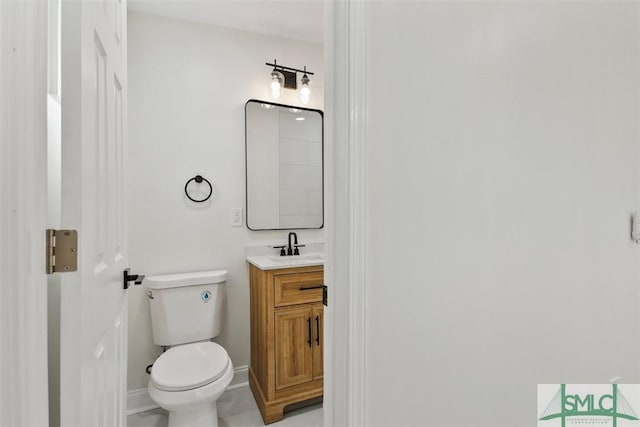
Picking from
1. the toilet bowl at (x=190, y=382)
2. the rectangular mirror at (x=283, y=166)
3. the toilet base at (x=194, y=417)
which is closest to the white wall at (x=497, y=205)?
the toilet bowl at (x=190, y=382)

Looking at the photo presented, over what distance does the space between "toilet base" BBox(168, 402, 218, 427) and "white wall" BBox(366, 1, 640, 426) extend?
1.09 metres

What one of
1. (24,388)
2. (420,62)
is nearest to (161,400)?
(24,388)

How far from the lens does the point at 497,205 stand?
3.38 feet

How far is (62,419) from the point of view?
2.00ft

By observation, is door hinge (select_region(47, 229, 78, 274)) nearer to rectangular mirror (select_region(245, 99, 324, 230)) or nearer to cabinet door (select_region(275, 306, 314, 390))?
cabinet door (select_region(275, 306, 314, 390))

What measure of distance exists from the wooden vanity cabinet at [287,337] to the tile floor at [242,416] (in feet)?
0.19

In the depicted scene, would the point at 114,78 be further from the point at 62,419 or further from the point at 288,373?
the point at 288,373

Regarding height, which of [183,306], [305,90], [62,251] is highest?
[305,90]

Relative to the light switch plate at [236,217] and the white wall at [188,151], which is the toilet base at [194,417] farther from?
the light switch plate at [236,217]

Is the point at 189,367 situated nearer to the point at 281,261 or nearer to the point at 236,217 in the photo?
the point at 281,261

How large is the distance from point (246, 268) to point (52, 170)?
4.80 ft

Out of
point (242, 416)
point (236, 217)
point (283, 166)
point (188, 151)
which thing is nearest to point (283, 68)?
point (283, 166)

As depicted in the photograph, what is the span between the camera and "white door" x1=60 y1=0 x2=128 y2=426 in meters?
0.60

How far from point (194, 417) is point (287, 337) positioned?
59 centimetres
